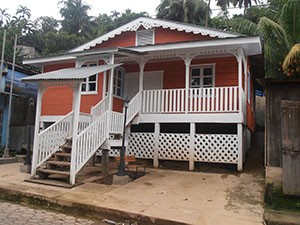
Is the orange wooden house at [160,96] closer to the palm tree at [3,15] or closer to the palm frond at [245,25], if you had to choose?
the palm frond at [245,25]

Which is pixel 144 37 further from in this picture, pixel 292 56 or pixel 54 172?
pixel 54 172

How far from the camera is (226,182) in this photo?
8.00 m

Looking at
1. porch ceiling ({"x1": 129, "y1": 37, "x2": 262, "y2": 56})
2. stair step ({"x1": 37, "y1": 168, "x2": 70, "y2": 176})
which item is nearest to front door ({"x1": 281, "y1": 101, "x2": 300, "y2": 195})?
porch ceiling ({"x1": 129, "y1": 37, "x2": 262, "y2": 56})

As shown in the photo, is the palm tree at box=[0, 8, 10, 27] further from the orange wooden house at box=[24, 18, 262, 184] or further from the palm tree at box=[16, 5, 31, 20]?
the orange wooden house at box=[24, 18, 262, 184]

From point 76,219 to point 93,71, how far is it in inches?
165

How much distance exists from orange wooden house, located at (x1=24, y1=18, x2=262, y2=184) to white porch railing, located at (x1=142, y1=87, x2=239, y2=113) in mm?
33

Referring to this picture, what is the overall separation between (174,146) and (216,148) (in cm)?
144

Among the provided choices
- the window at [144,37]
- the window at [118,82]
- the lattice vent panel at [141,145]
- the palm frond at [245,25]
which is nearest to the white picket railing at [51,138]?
the lattice vent panel at [141,145]

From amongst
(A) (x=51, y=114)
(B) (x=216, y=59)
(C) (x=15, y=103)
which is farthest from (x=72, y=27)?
(B) (x=216, y=59)

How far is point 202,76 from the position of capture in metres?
10.9

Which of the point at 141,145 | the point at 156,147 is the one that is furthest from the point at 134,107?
the point at 156,147

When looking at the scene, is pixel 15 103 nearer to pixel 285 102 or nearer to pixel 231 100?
pixel 231 100

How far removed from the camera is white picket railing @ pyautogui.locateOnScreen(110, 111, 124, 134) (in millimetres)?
8976

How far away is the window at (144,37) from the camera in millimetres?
12070
